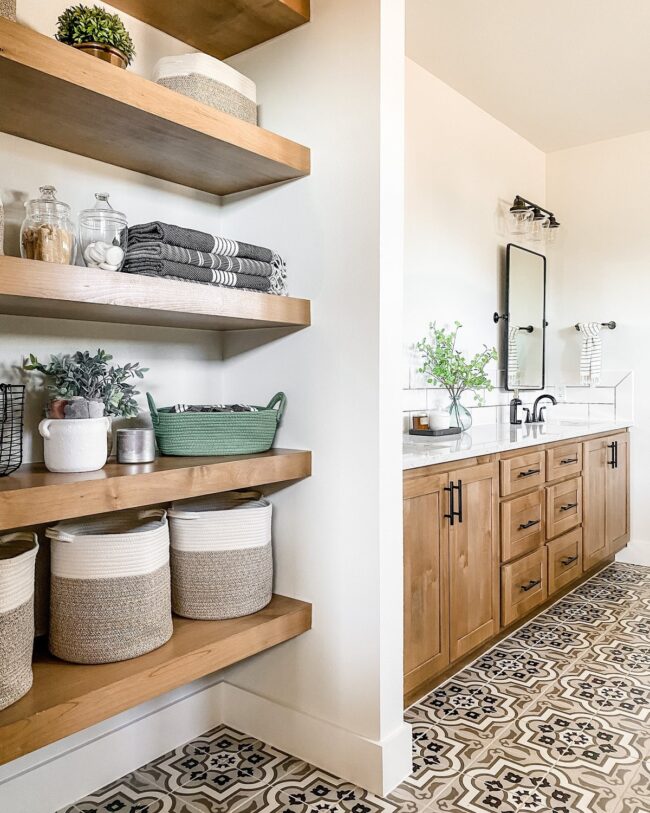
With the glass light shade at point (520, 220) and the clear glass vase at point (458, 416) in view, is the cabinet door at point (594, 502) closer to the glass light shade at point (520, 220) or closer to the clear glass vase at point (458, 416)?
the clear glass vase at point (458, 416)

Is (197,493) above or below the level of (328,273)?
below

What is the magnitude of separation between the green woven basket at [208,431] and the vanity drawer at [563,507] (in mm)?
1723

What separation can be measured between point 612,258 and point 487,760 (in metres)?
3.26

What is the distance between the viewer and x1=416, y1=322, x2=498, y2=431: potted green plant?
10.5ft

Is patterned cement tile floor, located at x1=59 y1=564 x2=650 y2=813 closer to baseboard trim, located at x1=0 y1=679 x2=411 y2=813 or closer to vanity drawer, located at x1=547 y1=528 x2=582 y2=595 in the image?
baseboard trim, located at x1=0 y1=679 x2=411 y2=813

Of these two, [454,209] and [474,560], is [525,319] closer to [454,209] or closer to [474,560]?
[454,209]

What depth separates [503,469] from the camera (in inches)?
106

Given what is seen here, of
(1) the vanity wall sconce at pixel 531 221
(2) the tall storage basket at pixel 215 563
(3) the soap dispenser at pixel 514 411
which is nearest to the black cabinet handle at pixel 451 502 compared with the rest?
(2) the tall storage basket at pixel 215 563

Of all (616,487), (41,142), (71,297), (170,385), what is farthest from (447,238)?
(71,297)

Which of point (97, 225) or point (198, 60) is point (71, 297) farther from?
point (198, 60)

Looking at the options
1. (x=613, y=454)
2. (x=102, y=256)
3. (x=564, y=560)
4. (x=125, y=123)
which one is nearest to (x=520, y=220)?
(x=613, y=454)

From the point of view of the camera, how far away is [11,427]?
152cm

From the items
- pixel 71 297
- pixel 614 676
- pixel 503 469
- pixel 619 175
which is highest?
pixel 619 175

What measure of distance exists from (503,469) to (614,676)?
2.81ft
